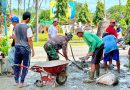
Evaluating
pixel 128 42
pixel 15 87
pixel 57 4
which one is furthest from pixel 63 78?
pixel 57 4

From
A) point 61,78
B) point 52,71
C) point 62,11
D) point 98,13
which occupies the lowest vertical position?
point 61,78

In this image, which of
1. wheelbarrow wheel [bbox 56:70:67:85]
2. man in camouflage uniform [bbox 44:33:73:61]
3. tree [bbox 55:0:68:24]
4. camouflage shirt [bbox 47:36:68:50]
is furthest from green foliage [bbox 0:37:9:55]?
tree [bbox 55:0:68:24]

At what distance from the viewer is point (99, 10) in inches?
2867

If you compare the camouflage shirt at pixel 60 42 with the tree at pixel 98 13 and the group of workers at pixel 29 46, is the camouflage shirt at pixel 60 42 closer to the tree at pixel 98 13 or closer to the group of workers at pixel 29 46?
the group of workers at pixel 29 46

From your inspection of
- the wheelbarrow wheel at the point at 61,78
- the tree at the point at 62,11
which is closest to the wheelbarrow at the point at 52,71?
the wheelbarrow wheel at the point at 61,78

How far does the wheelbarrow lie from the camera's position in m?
10.9

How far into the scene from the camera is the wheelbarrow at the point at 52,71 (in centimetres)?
1094

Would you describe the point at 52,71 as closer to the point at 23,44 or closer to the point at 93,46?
the point at 23,44

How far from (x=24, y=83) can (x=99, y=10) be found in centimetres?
6186

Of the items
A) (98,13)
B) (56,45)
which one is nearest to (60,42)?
(56,45)

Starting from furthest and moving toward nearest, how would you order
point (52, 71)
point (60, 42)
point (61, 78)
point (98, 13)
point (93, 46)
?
1. point (98, 13)
2. point (60, 42)
3. point (93, 46)
4. point (61, 78)
5. point (52, 71)

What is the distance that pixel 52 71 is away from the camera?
36.3 ft

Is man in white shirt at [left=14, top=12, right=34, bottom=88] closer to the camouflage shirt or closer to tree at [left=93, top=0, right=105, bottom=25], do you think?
the camouflage shirt

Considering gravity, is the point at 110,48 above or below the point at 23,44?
below
